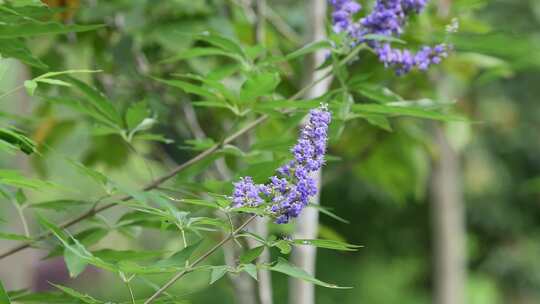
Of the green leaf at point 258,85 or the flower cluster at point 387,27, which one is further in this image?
the flower cluster at point 387,27

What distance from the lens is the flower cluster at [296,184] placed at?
1111mm

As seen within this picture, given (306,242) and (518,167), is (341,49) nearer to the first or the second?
(306,242)

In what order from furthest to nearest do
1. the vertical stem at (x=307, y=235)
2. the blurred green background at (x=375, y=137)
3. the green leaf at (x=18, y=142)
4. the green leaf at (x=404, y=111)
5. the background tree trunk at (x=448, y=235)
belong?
1. the background tree trunk at (x=448, y=235)
2. the blurred green background at (x=375, y=137)
3. the vertical stem at (x=307, y=235)
4. the green leaf at (x=404, y=111)
5. the green leaf at (x=18, y=142)

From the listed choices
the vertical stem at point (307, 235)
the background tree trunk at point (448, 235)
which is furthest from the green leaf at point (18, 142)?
the background tree trunk at point (448, 235)

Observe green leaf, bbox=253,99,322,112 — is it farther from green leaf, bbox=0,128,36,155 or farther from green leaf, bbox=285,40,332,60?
green leaf, bbox=0,128,36,155

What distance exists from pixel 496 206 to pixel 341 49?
308 inches

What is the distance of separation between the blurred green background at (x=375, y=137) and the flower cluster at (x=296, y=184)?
31cm

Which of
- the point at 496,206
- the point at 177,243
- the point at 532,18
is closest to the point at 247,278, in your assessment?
the point at 177,243

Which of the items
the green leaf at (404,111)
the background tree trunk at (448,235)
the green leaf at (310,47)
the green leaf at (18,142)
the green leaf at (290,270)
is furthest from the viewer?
the background tree trunk at (448,235)

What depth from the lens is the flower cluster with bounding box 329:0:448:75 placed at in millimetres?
1510

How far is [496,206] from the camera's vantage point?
29.2 feet

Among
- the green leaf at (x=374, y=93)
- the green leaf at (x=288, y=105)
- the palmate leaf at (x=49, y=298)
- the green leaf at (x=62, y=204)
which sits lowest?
the palmate leaf at (x=49, y=298)

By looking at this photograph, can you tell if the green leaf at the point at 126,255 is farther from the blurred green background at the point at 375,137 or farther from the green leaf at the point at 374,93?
the green leaf at the point at 374,93

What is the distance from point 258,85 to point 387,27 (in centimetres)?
31
